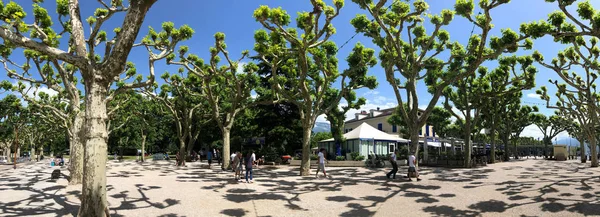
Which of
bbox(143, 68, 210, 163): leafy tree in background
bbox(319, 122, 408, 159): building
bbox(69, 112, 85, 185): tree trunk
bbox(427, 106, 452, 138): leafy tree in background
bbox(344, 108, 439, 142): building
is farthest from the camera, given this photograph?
bbox(344, 108, 439, 142): building

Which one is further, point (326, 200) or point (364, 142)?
point (364, 142)

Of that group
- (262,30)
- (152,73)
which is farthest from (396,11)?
(152,73)

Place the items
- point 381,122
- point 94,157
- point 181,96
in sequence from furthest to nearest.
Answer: point 381,122, point 181,96, point 94,157

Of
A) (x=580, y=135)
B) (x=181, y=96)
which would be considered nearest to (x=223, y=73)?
(x=181, y=96)

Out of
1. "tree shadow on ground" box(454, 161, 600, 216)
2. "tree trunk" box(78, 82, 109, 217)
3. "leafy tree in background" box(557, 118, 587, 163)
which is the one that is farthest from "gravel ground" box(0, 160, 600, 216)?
"leafy tree in background" box(557, 118, 587, 163)

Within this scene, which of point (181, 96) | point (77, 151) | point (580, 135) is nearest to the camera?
point (77, 151)

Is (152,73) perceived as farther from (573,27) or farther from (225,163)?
(573,27)

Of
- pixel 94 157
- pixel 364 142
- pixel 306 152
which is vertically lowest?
pixel 306 152

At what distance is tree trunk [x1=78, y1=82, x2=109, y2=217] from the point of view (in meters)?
6.80

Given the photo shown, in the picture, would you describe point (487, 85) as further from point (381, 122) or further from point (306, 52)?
point (381, 122)

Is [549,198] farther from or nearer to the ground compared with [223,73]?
nearer to the ground

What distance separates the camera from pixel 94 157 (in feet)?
22.5

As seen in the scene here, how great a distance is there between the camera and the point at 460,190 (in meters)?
11.8

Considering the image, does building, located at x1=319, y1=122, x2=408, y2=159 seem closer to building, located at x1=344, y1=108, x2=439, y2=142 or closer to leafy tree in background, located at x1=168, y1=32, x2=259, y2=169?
leafy tree in background, located at x1=168, y1=32, x2=259, y2=169
